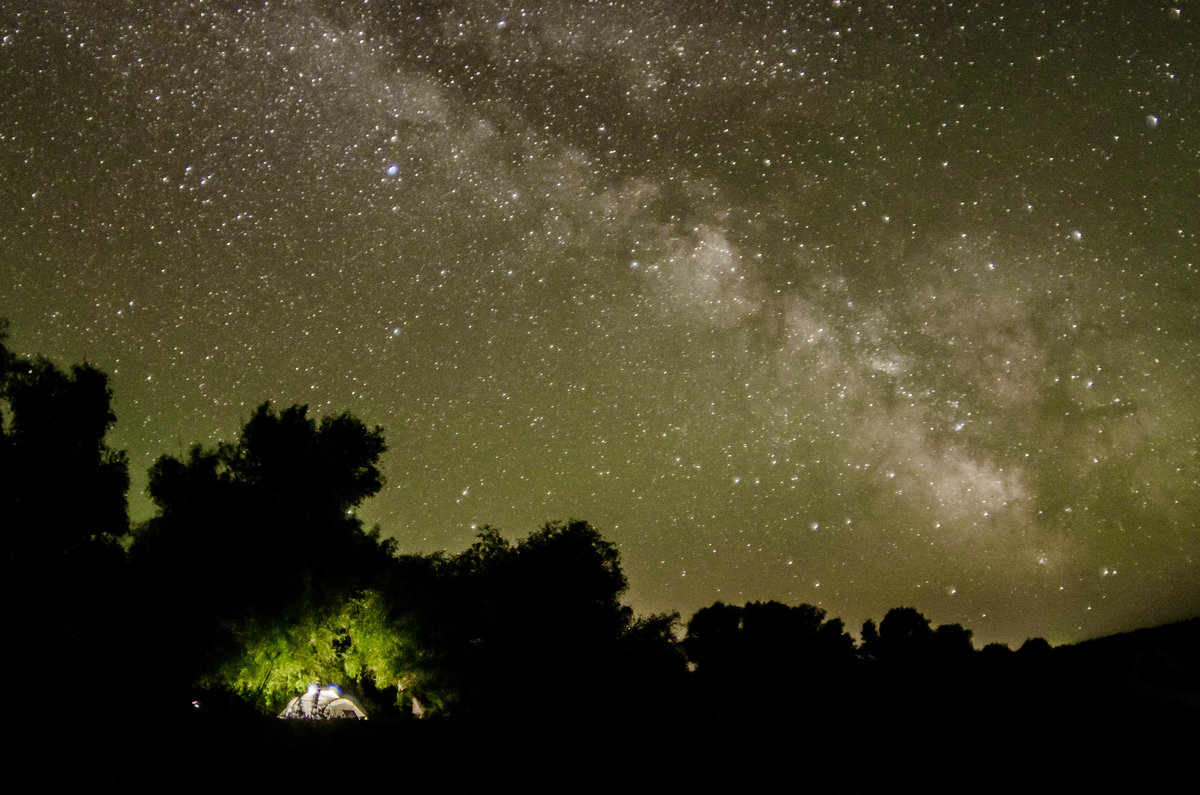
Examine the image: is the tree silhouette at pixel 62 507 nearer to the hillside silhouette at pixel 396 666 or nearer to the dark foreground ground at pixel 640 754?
the hillside silhouette at pixel 396 666

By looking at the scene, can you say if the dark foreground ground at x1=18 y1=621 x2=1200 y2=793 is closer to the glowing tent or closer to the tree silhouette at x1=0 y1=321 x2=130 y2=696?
the tree silhouette at x1=0 y1=321 x2=130 y2=696

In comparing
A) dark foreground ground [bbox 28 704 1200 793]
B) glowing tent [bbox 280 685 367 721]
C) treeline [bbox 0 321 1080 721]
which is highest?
treeline [bbox 0 321 1080 721]

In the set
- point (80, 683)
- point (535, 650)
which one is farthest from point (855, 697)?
point (535, 650)

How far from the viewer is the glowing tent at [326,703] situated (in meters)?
16.3

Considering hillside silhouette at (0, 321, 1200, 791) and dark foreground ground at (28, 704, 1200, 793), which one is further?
hillside silhouette at (0, 321, 1200, 791)

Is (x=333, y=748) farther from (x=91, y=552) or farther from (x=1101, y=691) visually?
(x=91, y=552)

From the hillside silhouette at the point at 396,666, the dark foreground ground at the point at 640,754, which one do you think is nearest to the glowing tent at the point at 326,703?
the hillside silhouette at the point at 396,666

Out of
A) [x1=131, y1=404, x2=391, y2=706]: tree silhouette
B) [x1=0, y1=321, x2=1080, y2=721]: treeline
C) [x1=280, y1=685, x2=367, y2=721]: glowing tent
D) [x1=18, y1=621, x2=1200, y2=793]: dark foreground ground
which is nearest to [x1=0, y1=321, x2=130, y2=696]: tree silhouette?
[x1=0, y1=321, x2=1080, y2=721]: treeline

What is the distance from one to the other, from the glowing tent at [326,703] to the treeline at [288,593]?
807mm

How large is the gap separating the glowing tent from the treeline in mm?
807

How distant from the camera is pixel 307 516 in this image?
790 inches

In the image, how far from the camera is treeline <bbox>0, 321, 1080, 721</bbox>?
13789 millimetres

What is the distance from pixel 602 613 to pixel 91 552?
46.8 feet

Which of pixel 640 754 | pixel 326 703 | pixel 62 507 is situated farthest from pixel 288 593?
pixel 640 754
